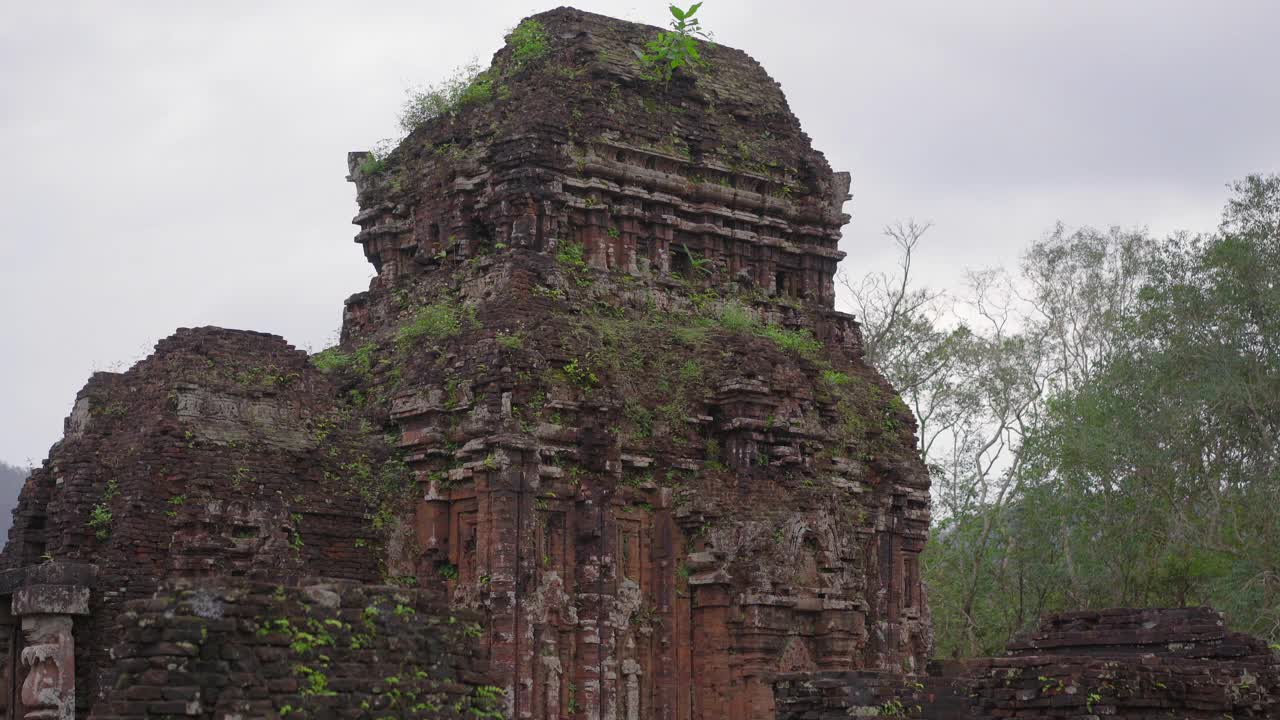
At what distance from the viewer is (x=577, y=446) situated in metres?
20.6

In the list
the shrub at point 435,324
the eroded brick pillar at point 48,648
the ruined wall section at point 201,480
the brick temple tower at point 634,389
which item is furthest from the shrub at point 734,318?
the eroded brick pillar at point 48,648

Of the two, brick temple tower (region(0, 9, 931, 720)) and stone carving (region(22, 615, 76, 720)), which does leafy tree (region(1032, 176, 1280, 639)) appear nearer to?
brick temple tower (region(0, 9, 931, 720))

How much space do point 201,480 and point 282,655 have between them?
8.16 meters

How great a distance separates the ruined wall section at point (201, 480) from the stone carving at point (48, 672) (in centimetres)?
27

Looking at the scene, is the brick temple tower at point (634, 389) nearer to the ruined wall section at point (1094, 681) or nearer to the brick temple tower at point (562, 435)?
the brick temple tower at point (562, 435)

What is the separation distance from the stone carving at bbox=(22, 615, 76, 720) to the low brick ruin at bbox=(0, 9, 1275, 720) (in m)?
0.03

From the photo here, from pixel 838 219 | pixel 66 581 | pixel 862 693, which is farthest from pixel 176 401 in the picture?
pixel 838 219

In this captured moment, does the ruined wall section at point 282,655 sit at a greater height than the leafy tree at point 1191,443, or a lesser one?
lesser

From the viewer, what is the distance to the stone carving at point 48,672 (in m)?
17.8

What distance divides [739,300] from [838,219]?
91.1 inches

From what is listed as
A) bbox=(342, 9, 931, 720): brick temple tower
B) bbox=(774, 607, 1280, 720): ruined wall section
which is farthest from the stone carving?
bbox=(774, 607, 1280, 720): ruined wall section

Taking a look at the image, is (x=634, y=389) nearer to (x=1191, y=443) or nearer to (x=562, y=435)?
(x=562, y=435)

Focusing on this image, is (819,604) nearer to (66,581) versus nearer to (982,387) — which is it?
(66,581)

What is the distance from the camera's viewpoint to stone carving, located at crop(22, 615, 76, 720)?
17.8 m
